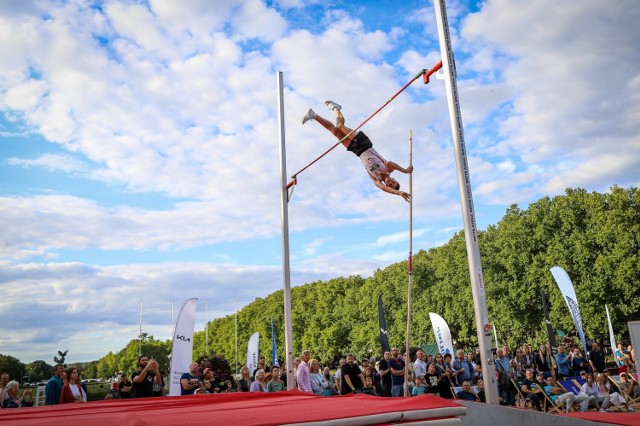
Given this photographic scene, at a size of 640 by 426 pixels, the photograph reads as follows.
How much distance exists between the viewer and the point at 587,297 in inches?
931

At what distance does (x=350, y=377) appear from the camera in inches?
386

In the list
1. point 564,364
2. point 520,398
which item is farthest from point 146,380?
point 564,364

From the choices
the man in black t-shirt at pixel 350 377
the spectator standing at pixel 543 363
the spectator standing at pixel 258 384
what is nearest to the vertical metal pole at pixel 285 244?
the spectator standing at pixel 258 384

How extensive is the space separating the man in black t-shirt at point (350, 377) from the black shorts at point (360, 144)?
3862 mm

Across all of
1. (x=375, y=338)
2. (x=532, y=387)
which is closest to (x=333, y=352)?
(x=375, y=338)

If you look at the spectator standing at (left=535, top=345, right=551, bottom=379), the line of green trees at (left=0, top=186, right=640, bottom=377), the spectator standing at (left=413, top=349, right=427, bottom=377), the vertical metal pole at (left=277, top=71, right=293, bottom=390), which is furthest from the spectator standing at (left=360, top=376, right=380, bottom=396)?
the line of green trees at (left=0, top=186, right=640, bottom=377)

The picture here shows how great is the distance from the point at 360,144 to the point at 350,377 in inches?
172

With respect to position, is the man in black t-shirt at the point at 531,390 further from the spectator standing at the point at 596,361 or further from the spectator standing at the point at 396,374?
the spectator standing at the point at 396,374

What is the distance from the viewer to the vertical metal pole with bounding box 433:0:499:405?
4.97 meters

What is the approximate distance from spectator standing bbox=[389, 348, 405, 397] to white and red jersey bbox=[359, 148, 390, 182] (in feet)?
11.3

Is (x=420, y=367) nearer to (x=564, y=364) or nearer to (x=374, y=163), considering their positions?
(x=374, y=163)

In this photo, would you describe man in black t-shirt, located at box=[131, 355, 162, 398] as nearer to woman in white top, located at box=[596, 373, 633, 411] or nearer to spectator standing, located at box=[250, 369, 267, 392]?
spectator standing, located at box=[250, 369, 267, 392]

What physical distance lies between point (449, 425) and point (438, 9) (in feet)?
14.9

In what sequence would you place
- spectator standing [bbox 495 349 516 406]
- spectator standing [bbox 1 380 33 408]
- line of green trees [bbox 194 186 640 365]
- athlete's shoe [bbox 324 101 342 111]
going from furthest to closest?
line of green trees [bbox 194 186 640 365], spectator standing [bbox 495 349 516 406], athlete's shoe [bbox 324 101 342 111], spectator standing [bbox 1 380 33 408]
